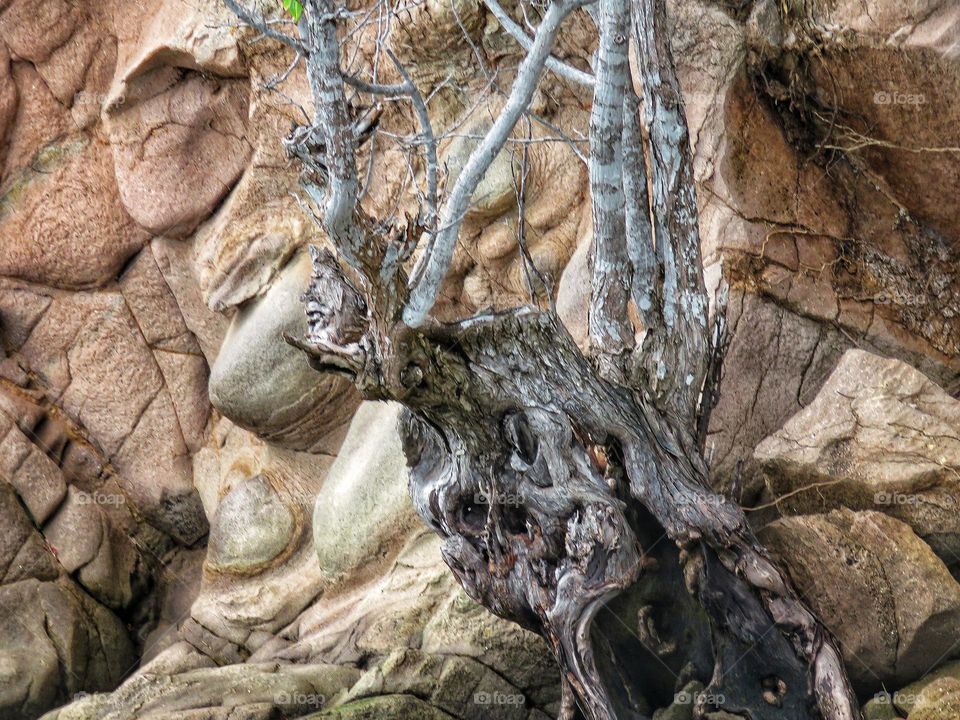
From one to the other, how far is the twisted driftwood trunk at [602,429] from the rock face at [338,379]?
1.22 feet

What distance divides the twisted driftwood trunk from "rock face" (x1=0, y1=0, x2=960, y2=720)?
0.37 m

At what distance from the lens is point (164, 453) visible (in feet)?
31.8

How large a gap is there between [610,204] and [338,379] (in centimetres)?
386

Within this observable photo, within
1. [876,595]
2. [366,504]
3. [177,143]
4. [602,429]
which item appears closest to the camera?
[602,429]

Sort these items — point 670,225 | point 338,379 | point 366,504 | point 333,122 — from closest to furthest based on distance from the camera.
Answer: point 333,122 < point 670,225 < point 366,504 < point 338,379

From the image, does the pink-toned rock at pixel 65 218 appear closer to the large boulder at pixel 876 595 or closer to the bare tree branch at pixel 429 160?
Result: the bare tree branch at pixel 429 160

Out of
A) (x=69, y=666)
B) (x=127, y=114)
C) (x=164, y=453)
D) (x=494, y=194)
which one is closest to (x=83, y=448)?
(x=164, y=453)

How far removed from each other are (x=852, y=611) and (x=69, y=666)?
5082mm

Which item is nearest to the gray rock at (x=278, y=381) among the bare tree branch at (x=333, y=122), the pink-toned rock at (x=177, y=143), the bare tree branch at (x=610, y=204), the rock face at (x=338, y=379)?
the rock face at (x=338, y=379)

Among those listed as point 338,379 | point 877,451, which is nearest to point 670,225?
point 877,451

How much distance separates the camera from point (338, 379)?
8930 millimetres

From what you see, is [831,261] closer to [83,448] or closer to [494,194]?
[494,194]

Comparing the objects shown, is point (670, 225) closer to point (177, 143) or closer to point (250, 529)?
point (250, 529)

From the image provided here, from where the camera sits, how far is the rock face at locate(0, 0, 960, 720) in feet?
21.2
